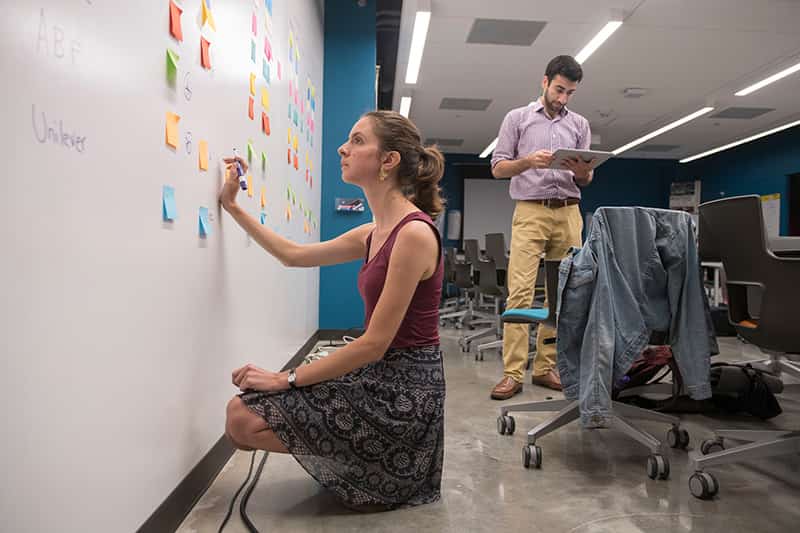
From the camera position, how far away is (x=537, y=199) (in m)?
2.66

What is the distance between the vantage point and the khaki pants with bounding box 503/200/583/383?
264cm

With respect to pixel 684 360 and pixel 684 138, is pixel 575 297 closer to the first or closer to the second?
pixel 684 360

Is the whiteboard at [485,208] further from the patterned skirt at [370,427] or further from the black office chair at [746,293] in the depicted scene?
the patterned skirt at [370,427]

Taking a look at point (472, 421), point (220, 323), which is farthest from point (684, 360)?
point (220, 323)

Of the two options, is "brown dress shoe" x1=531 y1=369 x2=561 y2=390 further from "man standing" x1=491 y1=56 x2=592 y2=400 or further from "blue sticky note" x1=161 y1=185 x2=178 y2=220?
"blue sticky note" x1=161 y1=185 x2=178 y2=220

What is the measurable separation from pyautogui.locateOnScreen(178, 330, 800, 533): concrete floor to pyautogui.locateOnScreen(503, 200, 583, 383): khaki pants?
0.55 metres

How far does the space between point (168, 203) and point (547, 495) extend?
4.02 feet

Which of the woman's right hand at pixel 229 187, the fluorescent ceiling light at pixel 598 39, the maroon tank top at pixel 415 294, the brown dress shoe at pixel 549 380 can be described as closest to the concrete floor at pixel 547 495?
the maroon tank top at pixel 415 294

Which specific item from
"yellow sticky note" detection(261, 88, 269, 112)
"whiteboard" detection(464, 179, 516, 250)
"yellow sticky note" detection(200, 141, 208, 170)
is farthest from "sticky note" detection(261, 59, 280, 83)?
"whiteboard" detection(464, 179, 516, 250)

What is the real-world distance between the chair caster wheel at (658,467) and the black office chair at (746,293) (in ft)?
0.31

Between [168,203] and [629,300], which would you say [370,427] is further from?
[629,300]

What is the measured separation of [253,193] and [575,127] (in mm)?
1668

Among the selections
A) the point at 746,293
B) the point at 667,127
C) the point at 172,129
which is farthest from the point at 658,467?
the point at 667,127

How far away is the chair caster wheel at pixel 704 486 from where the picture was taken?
1.51m
